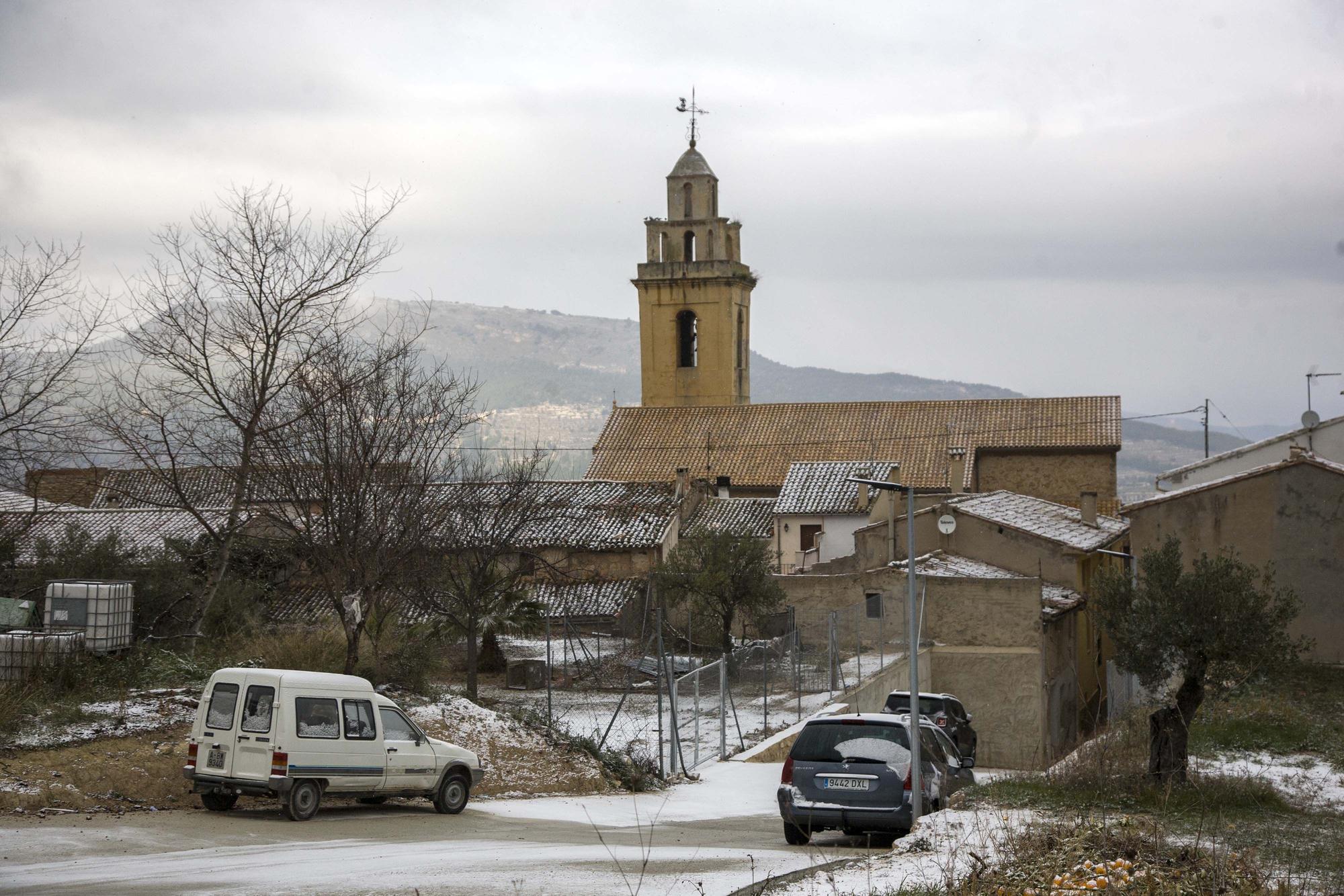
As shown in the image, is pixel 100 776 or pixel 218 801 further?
pixel 100 776

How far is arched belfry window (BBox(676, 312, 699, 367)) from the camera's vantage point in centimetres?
7112

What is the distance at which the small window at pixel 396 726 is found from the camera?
52.0 feet

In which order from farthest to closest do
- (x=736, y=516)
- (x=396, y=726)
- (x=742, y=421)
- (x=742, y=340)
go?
(x=742, y=340) → (x=742, y=421) → (x=736, y=516) → (x=396, y=726)

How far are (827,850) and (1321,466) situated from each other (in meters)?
19.2

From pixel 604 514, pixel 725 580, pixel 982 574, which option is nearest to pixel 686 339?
pixel 604 514

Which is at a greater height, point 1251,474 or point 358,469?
point 1251,474

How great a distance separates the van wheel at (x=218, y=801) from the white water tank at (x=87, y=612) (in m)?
5.23

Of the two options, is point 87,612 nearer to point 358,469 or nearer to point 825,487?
point 358,469

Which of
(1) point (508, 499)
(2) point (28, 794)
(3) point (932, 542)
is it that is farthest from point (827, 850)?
(3) point (932, 542)

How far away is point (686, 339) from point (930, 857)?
61307 millimetres

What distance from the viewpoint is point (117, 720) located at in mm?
17344

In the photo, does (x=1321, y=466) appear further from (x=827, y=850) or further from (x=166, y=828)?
(x=166, y=828)

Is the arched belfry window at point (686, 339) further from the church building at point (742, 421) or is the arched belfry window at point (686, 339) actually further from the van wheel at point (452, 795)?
the van wheel at point (452, 795)

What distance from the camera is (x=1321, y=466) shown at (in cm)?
2836
